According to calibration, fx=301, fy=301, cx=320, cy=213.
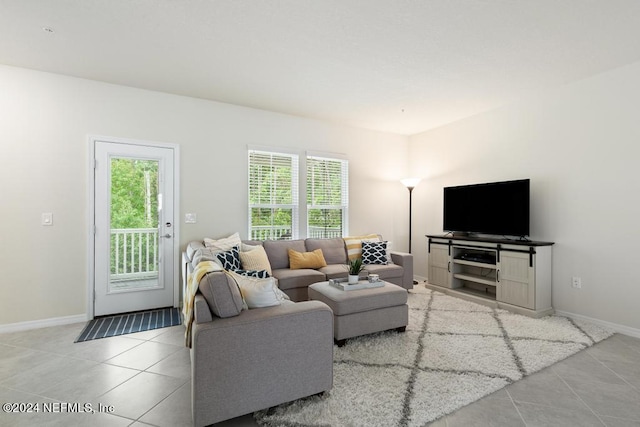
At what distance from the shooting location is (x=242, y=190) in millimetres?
4309

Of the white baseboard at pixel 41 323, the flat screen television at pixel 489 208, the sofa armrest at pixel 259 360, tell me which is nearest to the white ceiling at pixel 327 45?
the flat screen television at pixel 489 208

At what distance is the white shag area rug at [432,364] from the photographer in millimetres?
1818

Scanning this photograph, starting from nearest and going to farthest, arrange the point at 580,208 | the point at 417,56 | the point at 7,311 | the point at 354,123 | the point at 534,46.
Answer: the point at 534,46 < the point at 417,56 < the point at 7,311 < the point at 580,208 < the point at 354,123

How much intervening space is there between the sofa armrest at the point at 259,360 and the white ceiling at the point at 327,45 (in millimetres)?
2198

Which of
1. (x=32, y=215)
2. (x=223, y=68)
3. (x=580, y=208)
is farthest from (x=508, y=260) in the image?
(x=32, y=215)

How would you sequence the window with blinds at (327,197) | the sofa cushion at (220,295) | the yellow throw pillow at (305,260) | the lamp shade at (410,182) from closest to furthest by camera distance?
the sofa cushion at (220,295) → the yellow throw pillow at (305,260) → the window with blinds at (327,197) → the lamp shade at (410,182)

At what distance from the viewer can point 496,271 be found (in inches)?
156

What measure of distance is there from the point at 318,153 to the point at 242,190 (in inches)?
54.3

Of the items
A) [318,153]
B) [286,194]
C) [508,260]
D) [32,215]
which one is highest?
[318,153]

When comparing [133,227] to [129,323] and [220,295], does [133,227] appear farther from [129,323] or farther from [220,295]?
[220,295]

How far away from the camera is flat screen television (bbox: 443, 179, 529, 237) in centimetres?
377

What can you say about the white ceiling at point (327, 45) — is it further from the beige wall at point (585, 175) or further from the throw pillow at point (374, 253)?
the throw pillow at point (374, 253)

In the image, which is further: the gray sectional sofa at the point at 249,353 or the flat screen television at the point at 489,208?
the flat screen television at the point at 489,208

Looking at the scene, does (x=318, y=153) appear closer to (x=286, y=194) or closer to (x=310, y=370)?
(x=286, y=194)
